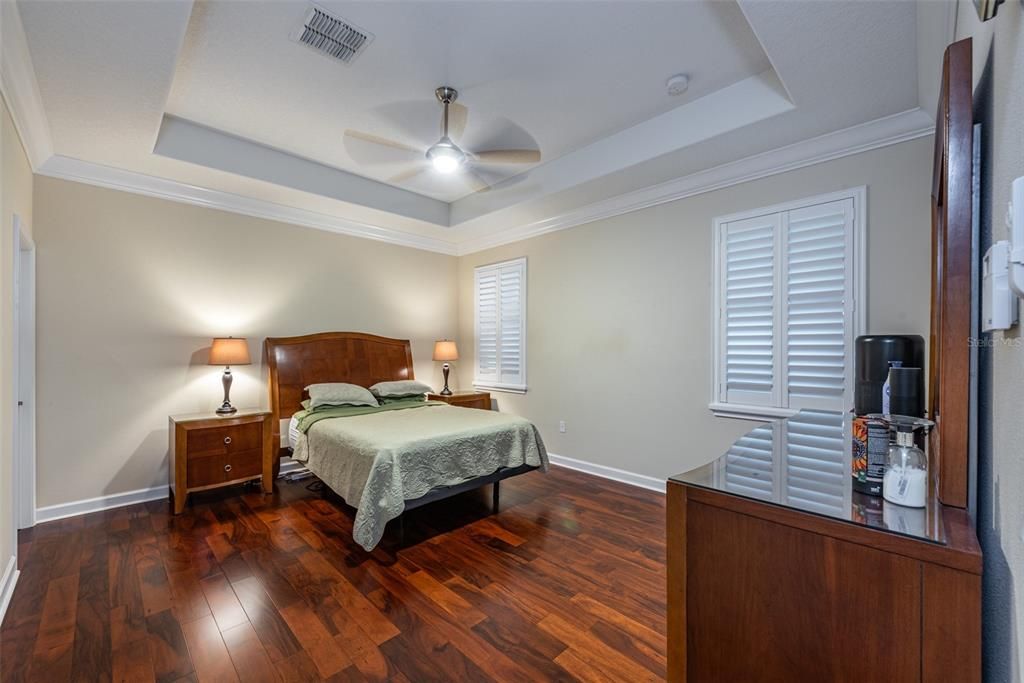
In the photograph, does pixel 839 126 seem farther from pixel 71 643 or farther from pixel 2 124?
pixel 71 643

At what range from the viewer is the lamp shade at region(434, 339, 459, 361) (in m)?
5.23

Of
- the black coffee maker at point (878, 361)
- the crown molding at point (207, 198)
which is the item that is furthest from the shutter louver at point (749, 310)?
the crown molding at point (207, 198)

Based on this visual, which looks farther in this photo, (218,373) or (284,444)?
(284,444)

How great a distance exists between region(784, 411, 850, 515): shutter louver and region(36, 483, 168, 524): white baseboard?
4.48 m

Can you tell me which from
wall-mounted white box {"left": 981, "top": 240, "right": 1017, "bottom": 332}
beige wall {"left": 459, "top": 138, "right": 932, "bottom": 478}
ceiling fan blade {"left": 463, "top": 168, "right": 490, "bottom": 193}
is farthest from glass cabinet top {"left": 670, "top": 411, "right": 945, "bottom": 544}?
ceiling fan blade {"left": 463, "top": 168, "right": 490, "bottom": 193}

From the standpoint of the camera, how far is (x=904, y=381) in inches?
59.5

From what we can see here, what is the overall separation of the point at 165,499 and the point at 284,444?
3.10 ft

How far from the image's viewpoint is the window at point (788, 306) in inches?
112

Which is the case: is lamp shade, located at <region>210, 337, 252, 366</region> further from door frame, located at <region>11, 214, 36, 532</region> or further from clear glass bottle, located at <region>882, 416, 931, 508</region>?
clear glass bottle, located at <region>882, 416, 931, 508</region>

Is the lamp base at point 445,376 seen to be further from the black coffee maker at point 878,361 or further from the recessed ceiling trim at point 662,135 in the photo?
the black coffee maker at point 878,361

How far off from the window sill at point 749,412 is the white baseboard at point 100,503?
4.53 m

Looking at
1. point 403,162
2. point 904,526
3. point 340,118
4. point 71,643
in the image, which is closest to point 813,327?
point 904,526

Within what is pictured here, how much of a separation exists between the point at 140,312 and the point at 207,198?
1108 mm

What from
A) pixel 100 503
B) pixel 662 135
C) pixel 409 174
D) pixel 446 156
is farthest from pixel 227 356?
pixel 662 135
